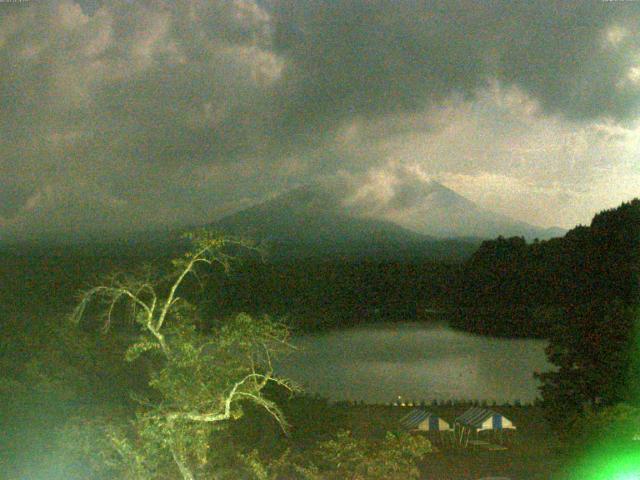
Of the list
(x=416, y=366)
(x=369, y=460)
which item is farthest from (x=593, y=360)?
(x=416, y=366)

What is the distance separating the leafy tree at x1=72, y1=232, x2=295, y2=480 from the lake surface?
50.5ft

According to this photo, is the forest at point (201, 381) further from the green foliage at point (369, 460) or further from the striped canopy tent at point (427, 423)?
the striped canopy tent at point (427, 423)

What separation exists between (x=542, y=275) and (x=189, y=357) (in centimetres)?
3767

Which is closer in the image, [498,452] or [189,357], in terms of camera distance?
[189,357]

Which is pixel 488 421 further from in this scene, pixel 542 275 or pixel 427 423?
pixel 542 275

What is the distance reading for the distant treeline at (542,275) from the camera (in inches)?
729

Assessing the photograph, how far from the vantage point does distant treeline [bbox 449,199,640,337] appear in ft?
60.7

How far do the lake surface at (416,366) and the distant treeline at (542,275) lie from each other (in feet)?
9.76

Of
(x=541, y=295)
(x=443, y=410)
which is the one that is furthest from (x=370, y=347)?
(x=443, y=410)

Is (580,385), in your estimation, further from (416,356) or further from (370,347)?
(370,347)

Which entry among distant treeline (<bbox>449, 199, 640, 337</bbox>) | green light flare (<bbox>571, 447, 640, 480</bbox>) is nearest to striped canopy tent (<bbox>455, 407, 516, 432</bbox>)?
green light flare (<bbox>571, 447, 640, 480</bbox>)

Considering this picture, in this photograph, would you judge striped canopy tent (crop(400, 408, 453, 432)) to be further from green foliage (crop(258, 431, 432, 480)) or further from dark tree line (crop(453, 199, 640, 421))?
green foliage (crop(258, 431, 432, 480))

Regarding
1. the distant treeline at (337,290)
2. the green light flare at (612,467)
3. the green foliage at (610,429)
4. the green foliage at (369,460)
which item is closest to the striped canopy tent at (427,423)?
the green foliage at (610,429)

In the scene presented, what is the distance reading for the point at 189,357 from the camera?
4.42 metres
